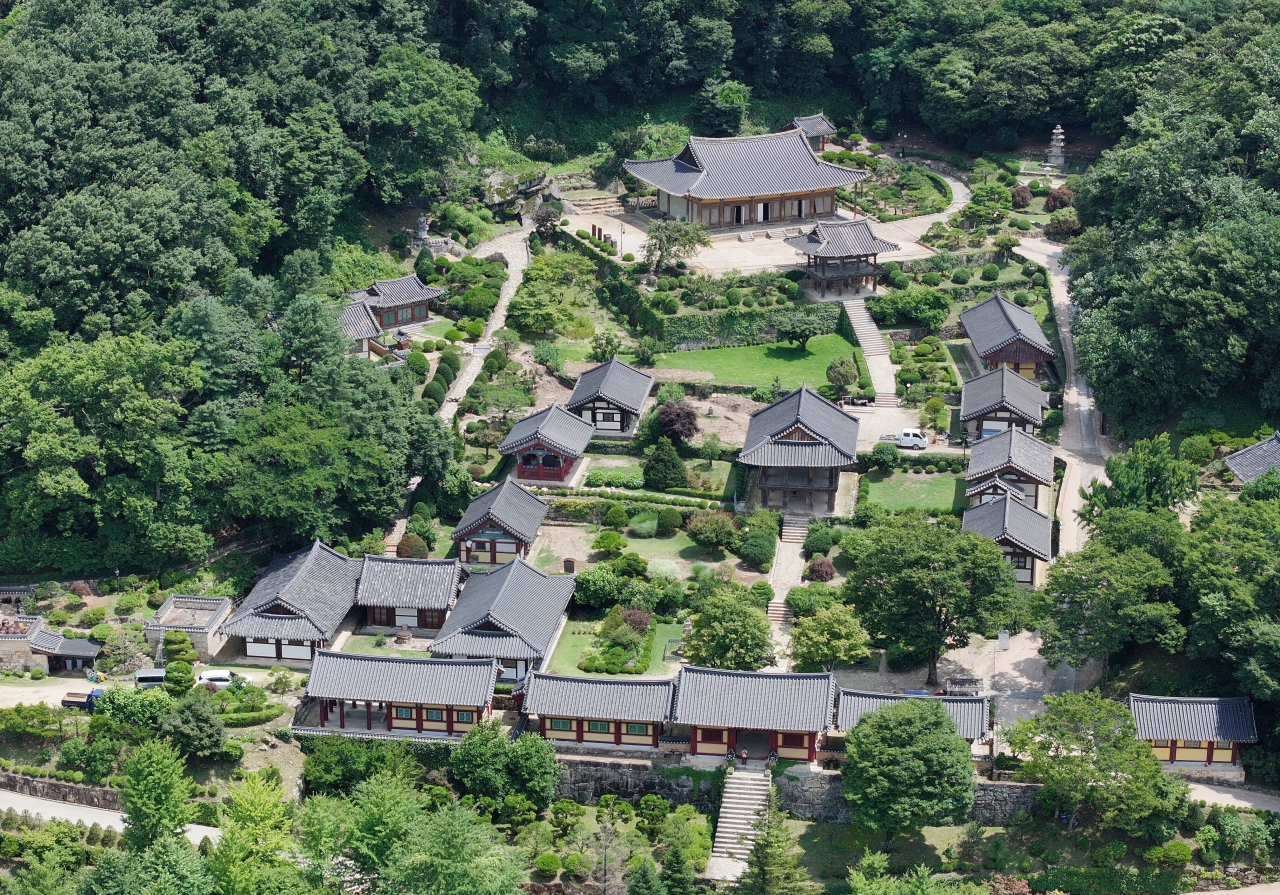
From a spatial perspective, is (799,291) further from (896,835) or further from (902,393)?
(896,835)

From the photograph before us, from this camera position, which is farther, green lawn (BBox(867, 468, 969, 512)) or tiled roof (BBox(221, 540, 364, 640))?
green lawn (BBox(867, 468, 969, 512))

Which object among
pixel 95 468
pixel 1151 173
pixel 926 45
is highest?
pixel 926 45

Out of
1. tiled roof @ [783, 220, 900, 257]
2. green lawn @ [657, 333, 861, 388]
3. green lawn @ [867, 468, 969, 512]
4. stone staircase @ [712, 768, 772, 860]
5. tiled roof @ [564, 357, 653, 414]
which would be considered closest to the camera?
stone staircase @ [712, 768, 772, 860]

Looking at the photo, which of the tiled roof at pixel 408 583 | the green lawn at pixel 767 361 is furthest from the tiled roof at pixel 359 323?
the tiled roof at pixel 408 583

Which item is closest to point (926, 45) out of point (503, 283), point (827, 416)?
point (503, 283)

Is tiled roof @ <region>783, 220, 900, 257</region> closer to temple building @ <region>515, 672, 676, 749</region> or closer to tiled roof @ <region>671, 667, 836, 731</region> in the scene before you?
tiled roof @ <region>671, 667, 836, 731</region>

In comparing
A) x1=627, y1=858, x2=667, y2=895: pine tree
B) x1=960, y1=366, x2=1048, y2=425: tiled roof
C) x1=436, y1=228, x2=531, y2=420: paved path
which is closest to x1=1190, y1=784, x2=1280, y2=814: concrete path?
x1=627, y1=858, x2=667, y2=895: pine tree
